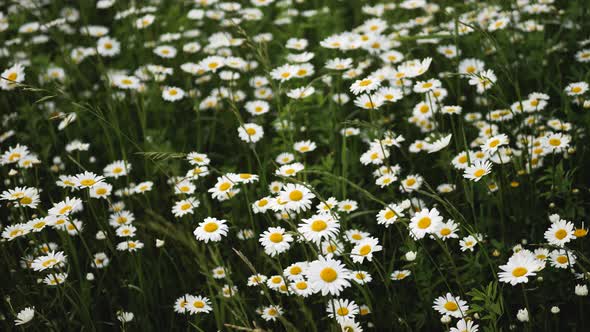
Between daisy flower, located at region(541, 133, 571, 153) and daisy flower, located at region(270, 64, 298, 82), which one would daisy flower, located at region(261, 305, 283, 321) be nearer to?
daisy flower, located at region(541, 133, 571, 153)

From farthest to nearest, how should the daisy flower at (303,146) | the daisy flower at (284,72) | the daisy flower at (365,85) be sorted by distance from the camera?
the daisy flower at (284,72), the daisy flower at (303,146), the daisy flower at (365,85)

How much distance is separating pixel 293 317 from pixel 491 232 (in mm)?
984

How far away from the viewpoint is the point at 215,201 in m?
2.96

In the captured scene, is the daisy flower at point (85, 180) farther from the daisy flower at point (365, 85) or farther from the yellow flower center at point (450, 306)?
the yellow flower center at point (450, 306)

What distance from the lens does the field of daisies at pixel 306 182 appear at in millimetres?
1978

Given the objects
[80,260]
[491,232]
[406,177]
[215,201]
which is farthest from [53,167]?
[491,232]

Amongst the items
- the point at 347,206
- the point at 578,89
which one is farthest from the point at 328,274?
the point at 578,89

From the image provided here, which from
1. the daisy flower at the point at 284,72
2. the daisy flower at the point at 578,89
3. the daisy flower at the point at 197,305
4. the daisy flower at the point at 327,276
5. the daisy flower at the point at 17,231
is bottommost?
the daisy flower at the point at 197,305

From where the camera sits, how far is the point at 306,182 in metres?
2.25

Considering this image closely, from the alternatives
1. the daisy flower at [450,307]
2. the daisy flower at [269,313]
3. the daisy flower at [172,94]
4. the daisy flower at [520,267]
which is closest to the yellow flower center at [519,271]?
the daisy flower at [520,267]

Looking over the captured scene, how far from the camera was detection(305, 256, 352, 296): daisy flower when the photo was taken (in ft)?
5.38

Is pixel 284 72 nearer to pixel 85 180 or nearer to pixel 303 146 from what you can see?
pixel 303 146

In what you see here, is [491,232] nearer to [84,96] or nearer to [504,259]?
[504,259]

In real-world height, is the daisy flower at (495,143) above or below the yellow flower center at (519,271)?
above
